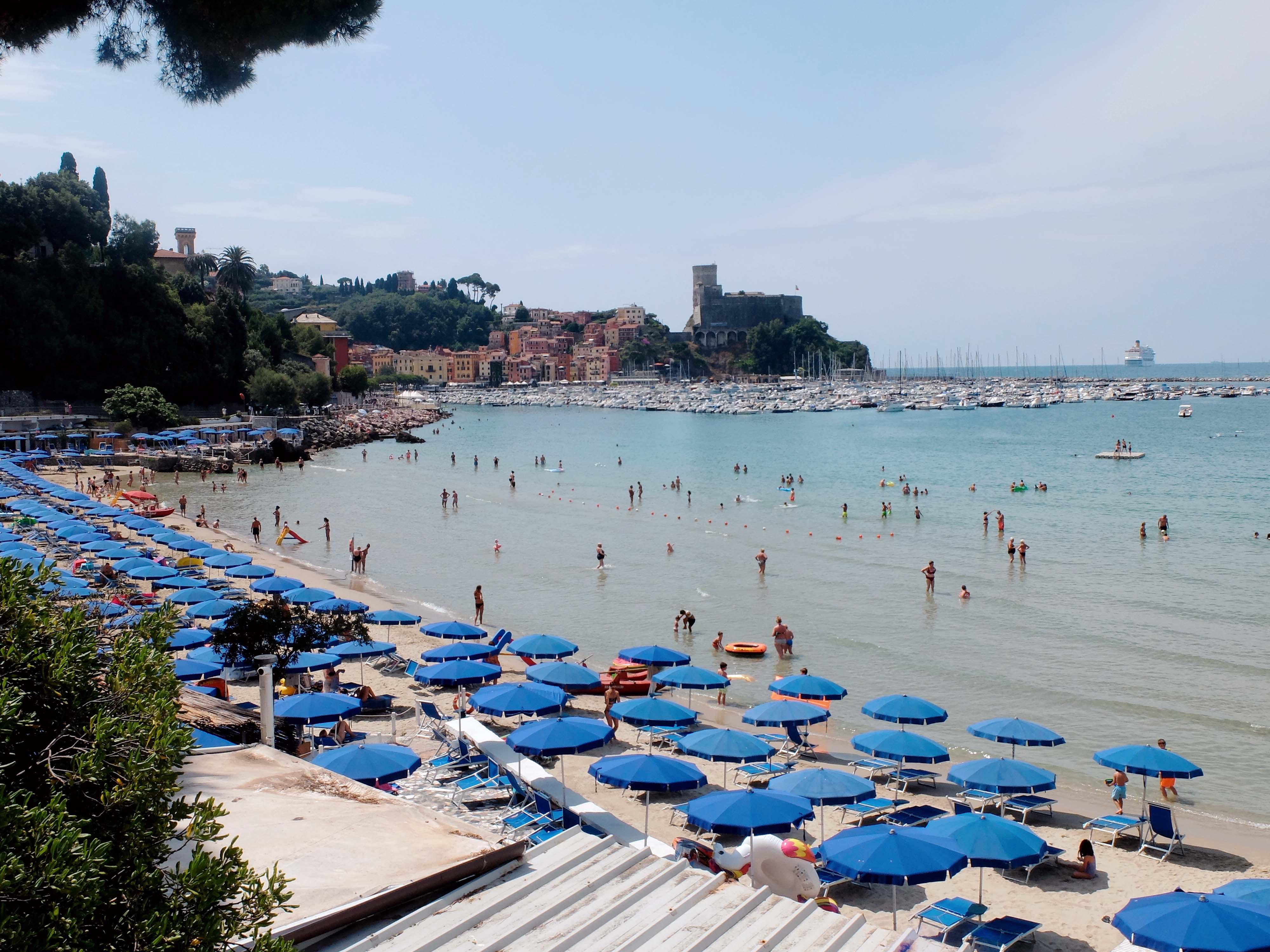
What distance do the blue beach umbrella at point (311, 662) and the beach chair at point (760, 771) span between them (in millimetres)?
5871

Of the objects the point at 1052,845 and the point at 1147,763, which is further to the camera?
the point at 1147,763

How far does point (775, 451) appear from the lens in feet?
232

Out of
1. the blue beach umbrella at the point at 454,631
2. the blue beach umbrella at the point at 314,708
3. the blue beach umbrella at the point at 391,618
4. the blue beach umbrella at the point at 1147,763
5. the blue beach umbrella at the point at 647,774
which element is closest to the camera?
the blue beach umbrella at the point at 647,774

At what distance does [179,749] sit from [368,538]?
29331mm

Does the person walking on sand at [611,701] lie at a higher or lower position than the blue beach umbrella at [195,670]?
lower

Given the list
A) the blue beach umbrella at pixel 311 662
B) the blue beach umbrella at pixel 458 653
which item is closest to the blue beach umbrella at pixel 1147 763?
the blue beach umbrella at pixel 458 653

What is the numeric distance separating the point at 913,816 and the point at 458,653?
734 cm

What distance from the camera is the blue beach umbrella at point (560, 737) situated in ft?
34.3

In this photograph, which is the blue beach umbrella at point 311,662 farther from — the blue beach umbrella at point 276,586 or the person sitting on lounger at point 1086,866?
the person sitting on lounger at point 1086,866

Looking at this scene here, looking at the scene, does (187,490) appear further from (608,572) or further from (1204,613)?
(1204,613)

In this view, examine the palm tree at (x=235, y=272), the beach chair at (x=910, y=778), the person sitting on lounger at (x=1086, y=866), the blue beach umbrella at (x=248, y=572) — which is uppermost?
the palm tree at (x=235, y=272)

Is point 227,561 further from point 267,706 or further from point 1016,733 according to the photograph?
point 1016,733

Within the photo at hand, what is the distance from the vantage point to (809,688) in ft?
45.9

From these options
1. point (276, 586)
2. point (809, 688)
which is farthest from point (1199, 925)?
point (276, 586)
